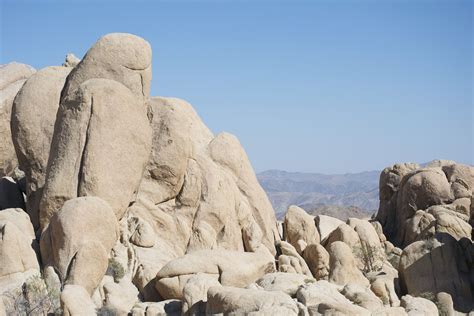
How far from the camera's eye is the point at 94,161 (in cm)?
2816

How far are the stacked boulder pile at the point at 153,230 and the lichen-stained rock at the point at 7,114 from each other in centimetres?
21

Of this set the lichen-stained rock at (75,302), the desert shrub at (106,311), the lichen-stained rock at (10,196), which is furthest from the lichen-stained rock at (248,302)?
the lichen-stained rock at (10,196)

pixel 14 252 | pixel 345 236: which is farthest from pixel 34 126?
pixel 345 236

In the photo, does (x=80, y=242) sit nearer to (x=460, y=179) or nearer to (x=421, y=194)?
(x=421, y=194)

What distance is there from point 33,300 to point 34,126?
9504 mm

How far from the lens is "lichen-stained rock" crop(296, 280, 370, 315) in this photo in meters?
22.6

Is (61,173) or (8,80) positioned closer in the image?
(61,173)

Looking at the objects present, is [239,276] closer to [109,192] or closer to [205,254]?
[205,254]

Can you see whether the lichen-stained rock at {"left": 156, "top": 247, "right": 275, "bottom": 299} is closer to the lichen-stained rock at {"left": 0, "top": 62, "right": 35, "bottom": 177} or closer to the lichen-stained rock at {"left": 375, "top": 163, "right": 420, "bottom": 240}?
the lichen-stained rock at {"left": 0, "top": 62, "right": 35, "bottom": 177}

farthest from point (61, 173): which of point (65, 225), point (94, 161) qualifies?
point (65, 225)

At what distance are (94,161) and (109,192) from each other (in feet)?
4.18

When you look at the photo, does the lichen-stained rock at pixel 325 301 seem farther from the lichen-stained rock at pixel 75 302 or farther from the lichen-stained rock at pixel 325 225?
the lichen-stained rock at pixel 325 225

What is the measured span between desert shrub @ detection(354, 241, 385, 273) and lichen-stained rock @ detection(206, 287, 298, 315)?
14.9 meters

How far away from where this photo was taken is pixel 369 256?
38375 mm
